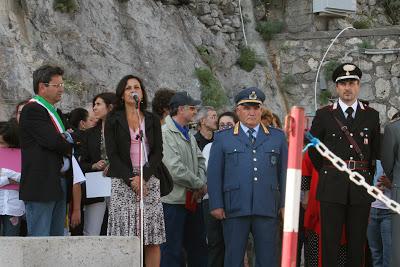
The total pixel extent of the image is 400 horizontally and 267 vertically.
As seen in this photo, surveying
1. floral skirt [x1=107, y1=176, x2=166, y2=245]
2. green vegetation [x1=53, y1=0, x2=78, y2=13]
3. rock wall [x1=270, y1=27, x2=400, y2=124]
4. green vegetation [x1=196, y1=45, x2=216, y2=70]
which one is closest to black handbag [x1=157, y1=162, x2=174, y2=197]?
floral skirt [x1=107, y1=176, x2=166, y2=245]

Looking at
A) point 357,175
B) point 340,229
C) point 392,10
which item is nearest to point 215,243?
point 340,229

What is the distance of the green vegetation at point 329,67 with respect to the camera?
1614cm

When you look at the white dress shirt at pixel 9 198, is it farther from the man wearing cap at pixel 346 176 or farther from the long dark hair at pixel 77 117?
the man wearing cap at pixel 346 176

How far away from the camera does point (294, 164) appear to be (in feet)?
18.4

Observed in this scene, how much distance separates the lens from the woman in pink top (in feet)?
27.7

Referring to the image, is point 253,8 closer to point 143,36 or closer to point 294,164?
point 143,36

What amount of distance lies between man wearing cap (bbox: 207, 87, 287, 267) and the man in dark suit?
4.61ft

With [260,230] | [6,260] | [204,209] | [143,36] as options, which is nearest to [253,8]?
[143,36]

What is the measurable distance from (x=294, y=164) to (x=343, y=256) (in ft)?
11.6

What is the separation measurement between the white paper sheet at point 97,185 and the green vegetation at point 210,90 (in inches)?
184

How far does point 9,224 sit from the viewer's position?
8.94 m

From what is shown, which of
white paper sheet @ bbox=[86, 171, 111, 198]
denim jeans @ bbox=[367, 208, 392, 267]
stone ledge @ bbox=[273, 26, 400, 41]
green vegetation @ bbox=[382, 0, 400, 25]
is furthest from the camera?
green vegetation @ bbox=[382, 0, 400, 25]

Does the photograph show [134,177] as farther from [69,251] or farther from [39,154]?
[69,251]

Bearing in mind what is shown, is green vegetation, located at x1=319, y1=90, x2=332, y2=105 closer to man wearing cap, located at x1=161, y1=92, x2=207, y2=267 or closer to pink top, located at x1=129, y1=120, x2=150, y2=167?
man wearing cap, located at x1=161, y1=92, x2=207, y2=267
